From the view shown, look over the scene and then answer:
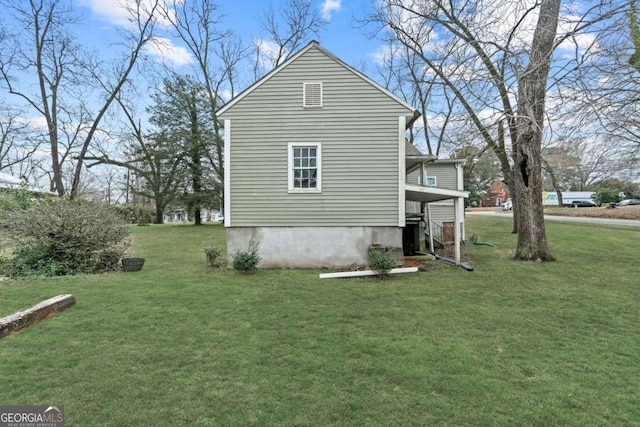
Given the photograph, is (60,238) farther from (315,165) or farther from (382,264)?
(382,264)

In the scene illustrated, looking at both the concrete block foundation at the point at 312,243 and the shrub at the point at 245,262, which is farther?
the concrete block foundation at the point at 312,243

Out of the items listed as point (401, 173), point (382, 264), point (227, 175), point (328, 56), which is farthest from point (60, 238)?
point (401, 173)

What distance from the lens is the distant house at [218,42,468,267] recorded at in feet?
32.6

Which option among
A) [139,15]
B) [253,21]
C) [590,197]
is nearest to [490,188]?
[590,197]

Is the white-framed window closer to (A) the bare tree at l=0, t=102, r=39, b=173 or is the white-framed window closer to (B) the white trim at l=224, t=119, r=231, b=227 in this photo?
(B) the white trim at l=224, t=119, r=231, b=227

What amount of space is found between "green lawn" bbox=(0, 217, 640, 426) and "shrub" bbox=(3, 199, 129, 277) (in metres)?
1.26

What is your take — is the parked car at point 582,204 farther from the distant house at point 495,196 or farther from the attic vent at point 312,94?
the attic vent at point 312,94

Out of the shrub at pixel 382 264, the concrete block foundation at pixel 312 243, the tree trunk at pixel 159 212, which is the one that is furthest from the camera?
the tree trunk at pixel 159 212

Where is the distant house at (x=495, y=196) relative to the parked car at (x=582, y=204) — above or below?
above

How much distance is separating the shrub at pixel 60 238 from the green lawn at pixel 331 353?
1.26 meters

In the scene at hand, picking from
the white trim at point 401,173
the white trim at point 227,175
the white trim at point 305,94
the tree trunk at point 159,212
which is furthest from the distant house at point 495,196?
the white trim at point 227,175

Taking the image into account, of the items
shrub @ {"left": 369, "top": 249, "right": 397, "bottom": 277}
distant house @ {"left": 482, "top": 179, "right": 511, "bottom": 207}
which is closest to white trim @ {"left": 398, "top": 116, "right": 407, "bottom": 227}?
shrub @ {"left": 369, "top": 249, "right": 397, "bottom": 277}

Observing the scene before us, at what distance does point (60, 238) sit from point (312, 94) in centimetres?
834

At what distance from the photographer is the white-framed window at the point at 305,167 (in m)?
9.96
